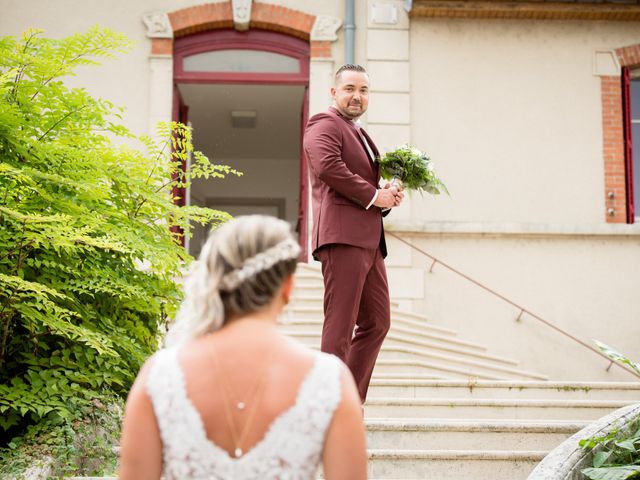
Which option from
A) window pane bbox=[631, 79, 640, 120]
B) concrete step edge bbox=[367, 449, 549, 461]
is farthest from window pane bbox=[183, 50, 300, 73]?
concrete step edge bbox=[367, 449, 549, 461]

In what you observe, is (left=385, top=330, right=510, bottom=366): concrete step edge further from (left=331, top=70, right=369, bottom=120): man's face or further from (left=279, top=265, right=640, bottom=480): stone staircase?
(left=331, top=70, right=369, bottom=120): man's face

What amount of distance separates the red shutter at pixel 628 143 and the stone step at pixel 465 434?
19.0ft

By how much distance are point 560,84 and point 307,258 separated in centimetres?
377

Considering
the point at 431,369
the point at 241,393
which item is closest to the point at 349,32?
the point at 431,369

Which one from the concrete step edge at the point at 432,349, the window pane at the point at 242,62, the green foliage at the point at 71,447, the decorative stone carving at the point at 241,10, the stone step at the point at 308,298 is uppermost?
the decorative stone carving at the point at 241,10

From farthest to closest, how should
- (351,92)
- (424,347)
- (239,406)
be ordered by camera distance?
(424,347) → (351,92) → (239,406)

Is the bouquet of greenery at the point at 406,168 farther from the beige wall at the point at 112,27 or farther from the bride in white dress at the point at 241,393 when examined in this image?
the beige wall at the point at 112,27

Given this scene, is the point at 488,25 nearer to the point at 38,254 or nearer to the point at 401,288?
the point at 401,288

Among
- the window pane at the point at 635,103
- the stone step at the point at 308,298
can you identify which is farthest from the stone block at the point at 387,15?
the stone step at the point at 308,298

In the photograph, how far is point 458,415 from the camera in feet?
18.6

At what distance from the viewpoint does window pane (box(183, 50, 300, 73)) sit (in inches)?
408

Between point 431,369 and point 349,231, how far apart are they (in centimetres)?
372

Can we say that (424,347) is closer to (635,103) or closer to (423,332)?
(423,332)

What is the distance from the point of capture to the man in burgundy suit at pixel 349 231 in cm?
395
